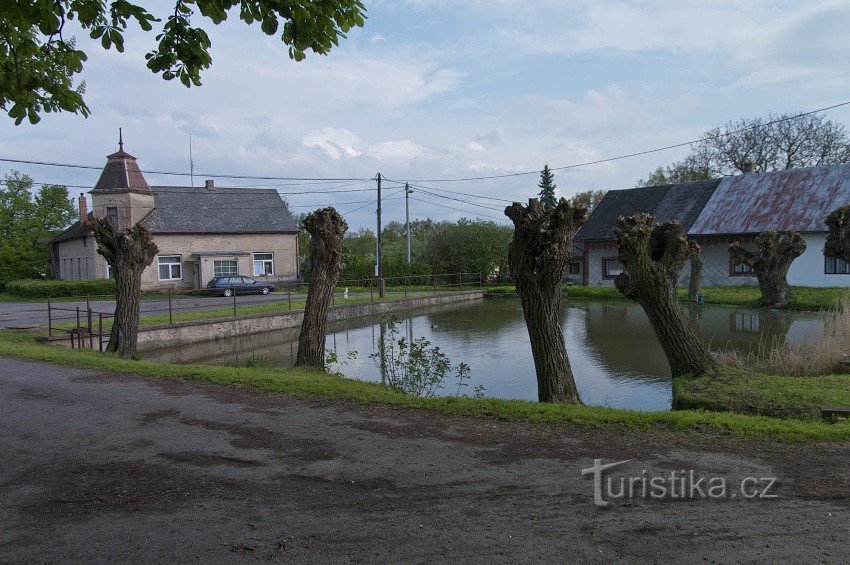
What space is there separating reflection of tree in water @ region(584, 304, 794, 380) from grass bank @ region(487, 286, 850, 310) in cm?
124

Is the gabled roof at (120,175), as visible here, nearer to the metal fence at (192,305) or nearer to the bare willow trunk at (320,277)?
the metal fence at (192,305)

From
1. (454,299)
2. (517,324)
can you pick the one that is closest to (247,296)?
(454,299)

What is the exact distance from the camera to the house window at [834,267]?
2748cm

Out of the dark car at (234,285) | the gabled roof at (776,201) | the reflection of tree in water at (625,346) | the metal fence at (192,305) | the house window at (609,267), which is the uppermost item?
the gabled roof at (776,201)

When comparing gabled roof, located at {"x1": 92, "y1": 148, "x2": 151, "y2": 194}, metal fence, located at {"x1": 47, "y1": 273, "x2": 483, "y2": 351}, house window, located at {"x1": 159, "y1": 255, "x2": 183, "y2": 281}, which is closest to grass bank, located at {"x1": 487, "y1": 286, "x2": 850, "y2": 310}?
metal fence, located at {"x1": 47, "y1": 273, "x2": 483, "y2": 351}

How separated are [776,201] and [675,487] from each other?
3101cm

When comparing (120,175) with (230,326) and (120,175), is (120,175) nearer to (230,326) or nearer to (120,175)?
(120,175)

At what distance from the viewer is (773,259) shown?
78.5 ft

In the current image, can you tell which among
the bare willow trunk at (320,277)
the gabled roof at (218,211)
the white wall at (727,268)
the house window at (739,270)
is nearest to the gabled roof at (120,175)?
the gabled roof at (218,211)

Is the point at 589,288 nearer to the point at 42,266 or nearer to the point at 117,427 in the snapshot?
the point at 117,427

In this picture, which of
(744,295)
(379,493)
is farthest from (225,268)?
(379,493)

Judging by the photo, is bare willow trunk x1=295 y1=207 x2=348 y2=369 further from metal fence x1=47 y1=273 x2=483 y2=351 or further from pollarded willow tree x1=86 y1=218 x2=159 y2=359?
metal fence x1=47 y1=273 x2=483 y2=351

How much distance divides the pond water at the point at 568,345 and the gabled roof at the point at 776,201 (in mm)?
7020

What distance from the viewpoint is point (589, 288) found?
3425 centimetres
